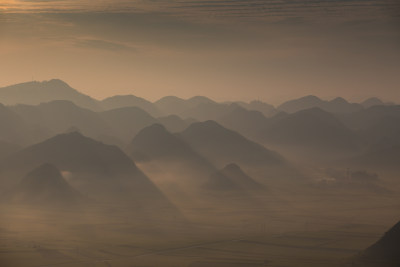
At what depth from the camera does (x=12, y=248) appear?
193 m

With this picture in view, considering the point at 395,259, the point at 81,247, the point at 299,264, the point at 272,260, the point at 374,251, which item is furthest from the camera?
the point at 81,247

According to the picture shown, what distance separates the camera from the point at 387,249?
15625cm

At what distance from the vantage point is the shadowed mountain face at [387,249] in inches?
5994

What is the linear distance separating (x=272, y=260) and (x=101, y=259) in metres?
54.3

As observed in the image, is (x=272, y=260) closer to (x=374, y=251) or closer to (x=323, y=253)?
(x=323, y=253)

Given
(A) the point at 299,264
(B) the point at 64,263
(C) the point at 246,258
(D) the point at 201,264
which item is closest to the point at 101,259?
(B) the point at 64,263

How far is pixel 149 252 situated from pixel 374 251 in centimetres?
7507

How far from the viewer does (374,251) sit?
160m

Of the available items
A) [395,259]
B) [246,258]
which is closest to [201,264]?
[246,258]

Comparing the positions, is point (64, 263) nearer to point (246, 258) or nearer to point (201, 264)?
point (201, 264)

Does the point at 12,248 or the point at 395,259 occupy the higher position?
the point at 12,248

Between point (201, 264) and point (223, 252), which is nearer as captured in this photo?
point (201, 264)

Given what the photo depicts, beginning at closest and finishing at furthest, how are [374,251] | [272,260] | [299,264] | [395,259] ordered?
[395,259], [374,251], [299,264], [272,260]

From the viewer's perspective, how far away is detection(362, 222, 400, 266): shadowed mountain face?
5994 inches
